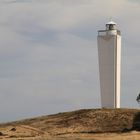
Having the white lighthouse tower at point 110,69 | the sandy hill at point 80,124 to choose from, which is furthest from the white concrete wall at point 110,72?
the sandy hill at point 80,124

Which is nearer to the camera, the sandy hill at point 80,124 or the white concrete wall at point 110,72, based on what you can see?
the sandy hill at point 80,124

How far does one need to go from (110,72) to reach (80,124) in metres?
11.2

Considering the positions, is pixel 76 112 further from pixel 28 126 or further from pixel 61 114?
pixel 28 126

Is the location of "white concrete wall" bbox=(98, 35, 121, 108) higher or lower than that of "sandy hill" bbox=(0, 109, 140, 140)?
higher

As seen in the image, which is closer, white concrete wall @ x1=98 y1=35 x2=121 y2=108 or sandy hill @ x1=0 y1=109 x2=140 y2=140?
sandy hill @ x1=0 y1=109 x2=140 y2=140

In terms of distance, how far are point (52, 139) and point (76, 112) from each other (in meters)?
20.5

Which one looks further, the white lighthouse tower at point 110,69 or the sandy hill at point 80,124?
Result: the white lighthouse tower at point 110,69

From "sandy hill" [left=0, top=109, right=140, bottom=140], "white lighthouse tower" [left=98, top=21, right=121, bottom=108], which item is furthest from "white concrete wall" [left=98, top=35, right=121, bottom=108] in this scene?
"sandy hill" [left=0, top=109, right=140, bottom=140]

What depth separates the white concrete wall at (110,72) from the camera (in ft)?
258

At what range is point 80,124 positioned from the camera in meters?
70.4

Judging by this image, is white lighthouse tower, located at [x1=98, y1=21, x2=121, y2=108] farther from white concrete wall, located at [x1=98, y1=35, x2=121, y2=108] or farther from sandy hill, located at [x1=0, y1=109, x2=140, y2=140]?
sandy hill, located at [x1=0, y1=109, x2=140, y2=140]

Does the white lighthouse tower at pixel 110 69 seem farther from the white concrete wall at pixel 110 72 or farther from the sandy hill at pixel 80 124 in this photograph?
the sandy hill at pixel 80 124

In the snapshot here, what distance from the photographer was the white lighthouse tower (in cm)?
7875

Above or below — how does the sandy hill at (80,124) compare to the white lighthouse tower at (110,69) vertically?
below
